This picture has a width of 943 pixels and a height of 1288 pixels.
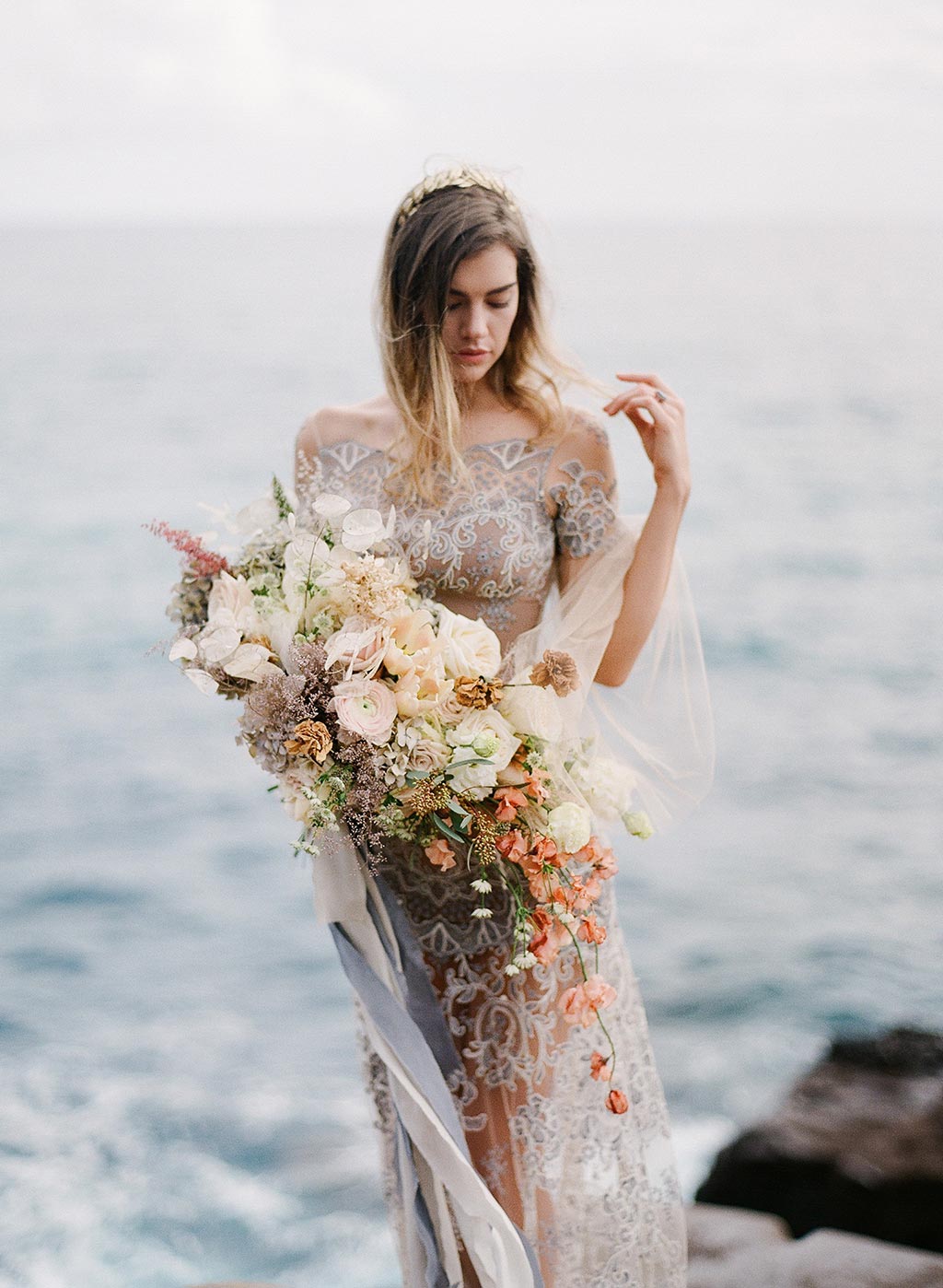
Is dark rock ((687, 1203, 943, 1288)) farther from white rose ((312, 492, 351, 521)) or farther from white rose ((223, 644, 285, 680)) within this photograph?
white rose ((312, 492, 351, 521))

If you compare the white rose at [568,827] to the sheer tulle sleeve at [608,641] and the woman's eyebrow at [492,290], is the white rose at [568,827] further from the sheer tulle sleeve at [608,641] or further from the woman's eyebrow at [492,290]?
the woman's eyebrow at [492,290]

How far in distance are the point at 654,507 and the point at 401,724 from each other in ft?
2.14

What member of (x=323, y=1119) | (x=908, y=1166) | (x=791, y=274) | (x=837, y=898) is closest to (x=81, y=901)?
(x=323, y=1119)

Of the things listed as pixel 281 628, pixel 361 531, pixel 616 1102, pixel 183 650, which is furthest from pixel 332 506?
pixel 616 1102

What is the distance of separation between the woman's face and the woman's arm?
23cm

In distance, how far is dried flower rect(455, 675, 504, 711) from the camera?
1743 millimetres

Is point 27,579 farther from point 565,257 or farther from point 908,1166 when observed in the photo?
point 908,1166

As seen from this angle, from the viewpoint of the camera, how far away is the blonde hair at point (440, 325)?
2.10 metres

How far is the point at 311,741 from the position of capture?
5.51 feet

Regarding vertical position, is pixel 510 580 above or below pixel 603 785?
above

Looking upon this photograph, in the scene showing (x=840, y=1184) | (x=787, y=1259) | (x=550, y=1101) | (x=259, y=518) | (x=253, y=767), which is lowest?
(x=253, y=767)

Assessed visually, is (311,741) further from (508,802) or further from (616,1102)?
(616,1102)

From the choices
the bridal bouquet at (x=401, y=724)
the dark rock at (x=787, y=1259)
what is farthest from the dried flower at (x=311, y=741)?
the dark rock at (x=787, y=1259)

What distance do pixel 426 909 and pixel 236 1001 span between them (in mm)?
4894
